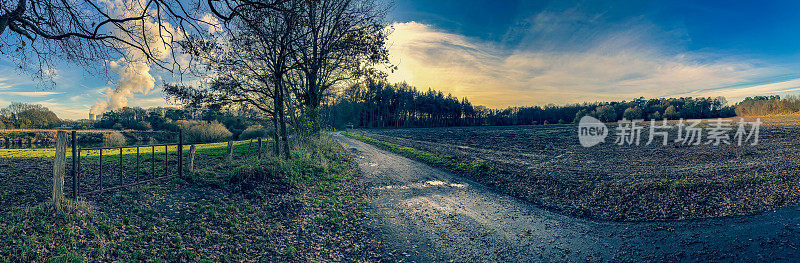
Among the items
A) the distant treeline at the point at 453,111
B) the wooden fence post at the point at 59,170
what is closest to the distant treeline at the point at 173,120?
the wooden fence post at the point at 59,170

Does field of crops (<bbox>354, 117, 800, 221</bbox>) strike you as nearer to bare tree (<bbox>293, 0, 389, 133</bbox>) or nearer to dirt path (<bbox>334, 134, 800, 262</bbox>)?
dirt path (<bbox>334, 134, 800, 262</bbox>)

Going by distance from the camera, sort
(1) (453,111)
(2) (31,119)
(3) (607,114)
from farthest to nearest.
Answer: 1. (1) (453,111)
2. (3) (607,114)
3. (2) (31,119)

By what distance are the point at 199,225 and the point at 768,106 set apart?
254 ft

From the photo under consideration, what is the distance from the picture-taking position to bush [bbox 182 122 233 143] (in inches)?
1069

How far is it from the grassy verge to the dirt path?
3.37 feet

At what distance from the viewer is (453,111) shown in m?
98.1

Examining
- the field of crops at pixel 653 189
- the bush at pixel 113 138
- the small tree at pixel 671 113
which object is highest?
Answer: the small tree at pixel 671 113

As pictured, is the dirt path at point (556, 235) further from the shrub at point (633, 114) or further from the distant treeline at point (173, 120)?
the shrub at point (633, 114)

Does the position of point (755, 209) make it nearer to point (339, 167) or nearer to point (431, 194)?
point (431, 194)

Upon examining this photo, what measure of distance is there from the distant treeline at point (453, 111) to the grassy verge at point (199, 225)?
2736 inches

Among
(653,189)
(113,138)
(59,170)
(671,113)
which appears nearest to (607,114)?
(671,113)

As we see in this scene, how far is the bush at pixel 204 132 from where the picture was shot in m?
27.2

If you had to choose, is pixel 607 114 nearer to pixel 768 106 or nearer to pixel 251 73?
pixel 768 106

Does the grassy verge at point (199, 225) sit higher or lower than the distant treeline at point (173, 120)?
lower
